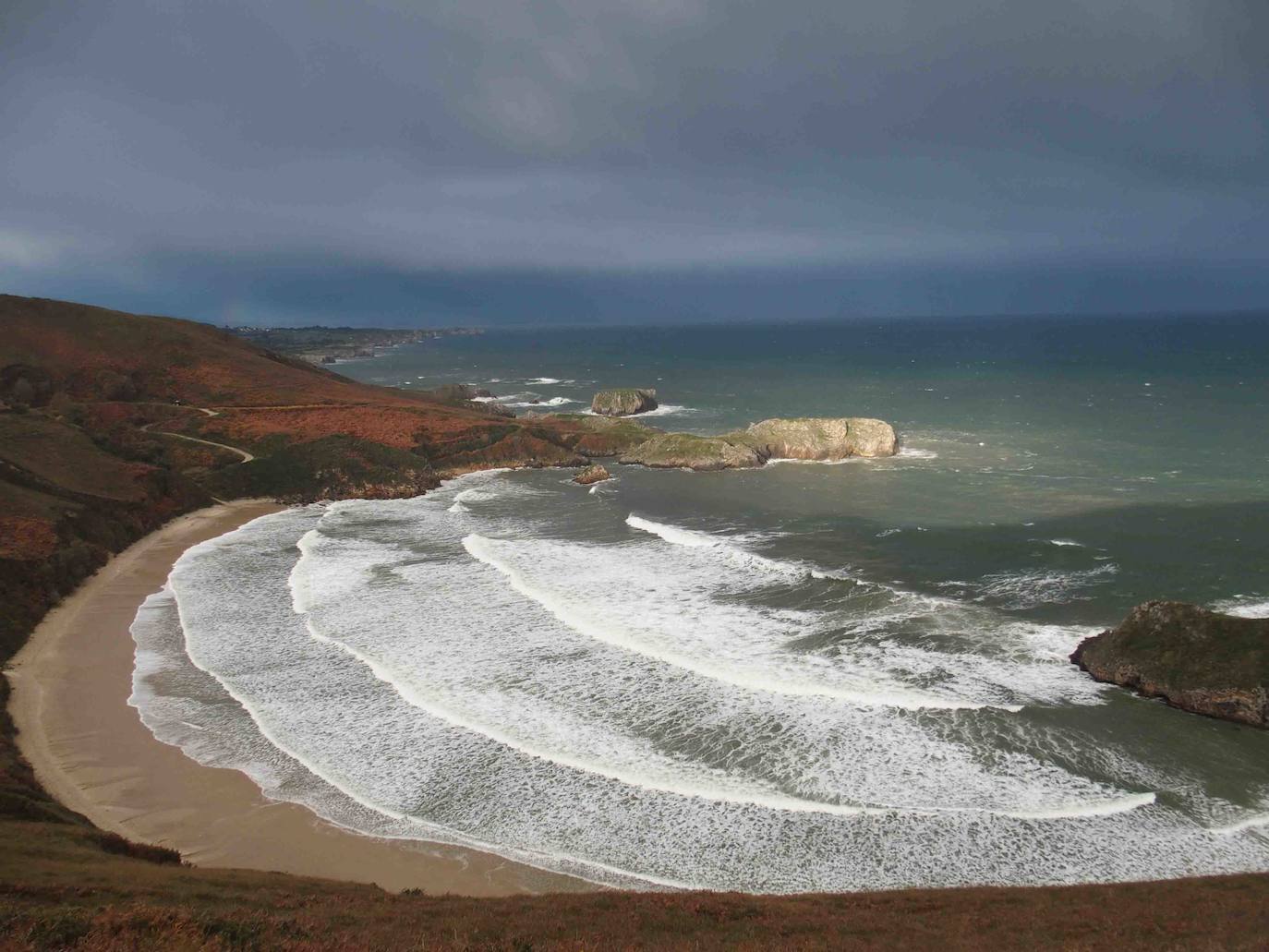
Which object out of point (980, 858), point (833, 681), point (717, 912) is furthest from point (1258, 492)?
point (717, 912)

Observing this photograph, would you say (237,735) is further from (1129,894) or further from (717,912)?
(1129,894)

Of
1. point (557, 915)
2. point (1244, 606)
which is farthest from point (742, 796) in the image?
point (1244, 606)

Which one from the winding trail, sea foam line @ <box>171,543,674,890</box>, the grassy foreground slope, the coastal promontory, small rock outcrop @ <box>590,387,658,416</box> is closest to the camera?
the grassy foreground slope

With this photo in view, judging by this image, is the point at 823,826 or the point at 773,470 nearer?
the point at 823,826

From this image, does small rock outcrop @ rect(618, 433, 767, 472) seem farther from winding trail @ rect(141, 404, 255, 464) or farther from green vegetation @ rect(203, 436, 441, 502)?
winding trail @ rect(141, 404, 255, 464)

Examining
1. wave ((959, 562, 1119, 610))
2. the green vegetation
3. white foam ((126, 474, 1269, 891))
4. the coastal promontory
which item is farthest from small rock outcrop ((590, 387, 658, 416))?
wave ((959, 562, 1119, 610))

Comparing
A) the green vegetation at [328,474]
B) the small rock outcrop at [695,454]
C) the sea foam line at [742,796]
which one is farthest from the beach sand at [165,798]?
the small rock outcrop at [695,454]

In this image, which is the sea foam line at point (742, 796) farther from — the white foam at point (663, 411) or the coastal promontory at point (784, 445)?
the white foam at point (663, 411)
